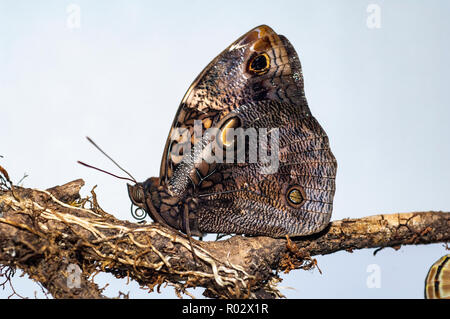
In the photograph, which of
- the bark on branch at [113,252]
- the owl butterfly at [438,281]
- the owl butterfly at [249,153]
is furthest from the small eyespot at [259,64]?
the owl butterfly at [438,281]

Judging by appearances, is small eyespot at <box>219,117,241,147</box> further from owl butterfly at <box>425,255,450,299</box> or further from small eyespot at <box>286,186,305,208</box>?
owl butterfly at <box>425,255,450,299</box>

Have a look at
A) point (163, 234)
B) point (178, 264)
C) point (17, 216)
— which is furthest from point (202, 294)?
point (17, 216)

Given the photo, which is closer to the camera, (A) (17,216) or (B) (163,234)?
(A) (17,216)

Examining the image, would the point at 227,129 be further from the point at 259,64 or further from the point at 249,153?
the point at 259,64

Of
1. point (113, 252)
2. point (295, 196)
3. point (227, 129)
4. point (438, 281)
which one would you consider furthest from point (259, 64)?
point (438, 281)

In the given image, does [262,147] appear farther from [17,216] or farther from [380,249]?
[17,216]
